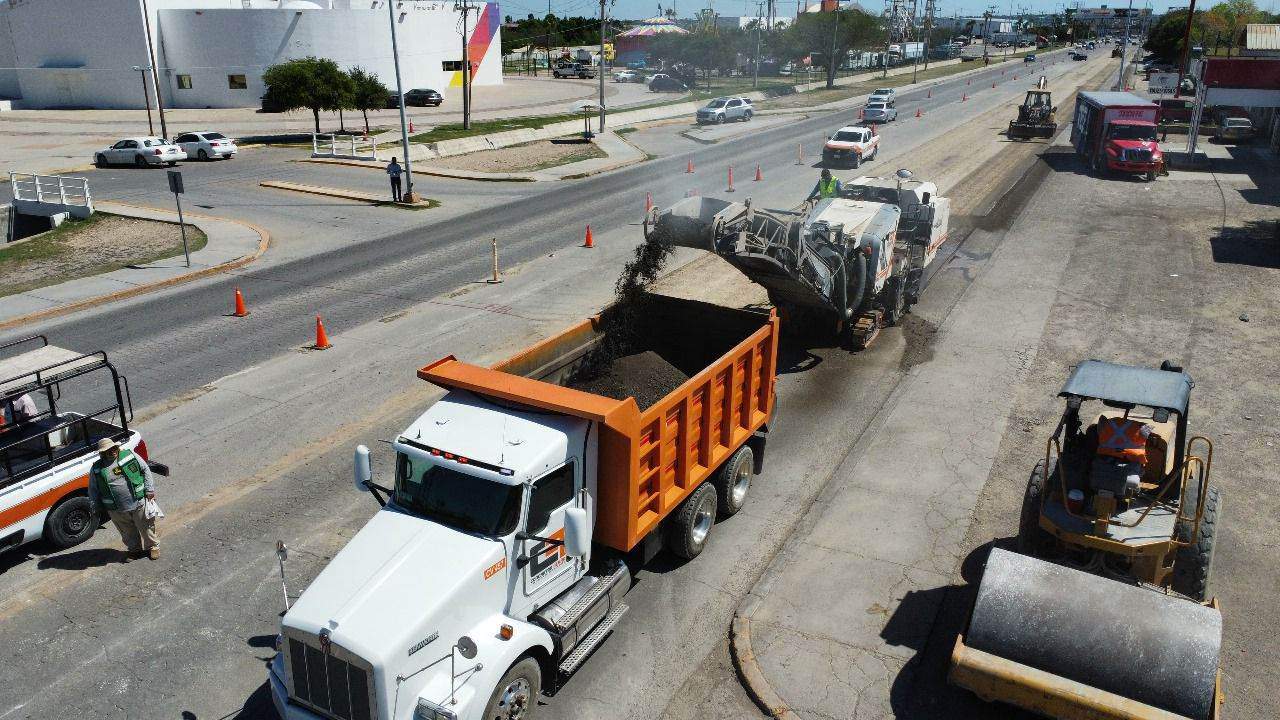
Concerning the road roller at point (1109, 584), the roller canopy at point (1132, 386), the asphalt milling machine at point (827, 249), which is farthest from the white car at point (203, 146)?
the roller canopy at point (1132, 386)

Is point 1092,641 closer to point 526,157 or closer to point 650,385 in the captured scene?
point 650,385

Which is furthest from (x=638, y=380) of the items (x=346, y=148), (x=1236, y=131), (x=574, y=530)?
(x=1236, y=131)

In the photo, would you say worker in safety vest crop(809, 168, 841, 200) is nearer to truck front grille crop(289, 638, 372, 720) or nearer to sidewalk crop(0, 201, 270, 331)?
sidewalk crop(0, 201, 270, 331)

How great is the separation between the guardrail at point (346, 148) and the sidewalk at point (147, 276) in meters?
14.5

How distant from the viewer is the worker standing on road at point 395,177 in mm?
33125

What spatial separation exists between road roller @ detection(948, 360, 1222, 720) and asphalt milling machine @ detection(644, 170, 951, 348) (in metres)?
6.12

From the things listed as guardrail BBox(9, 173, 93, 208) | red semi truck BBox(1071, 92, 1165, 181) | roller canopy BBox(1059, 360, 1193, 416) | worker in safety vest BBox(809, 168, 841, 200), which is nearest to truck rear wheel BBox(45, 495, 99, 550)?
roller canopy BBox(1059, 360, 1193, 416)

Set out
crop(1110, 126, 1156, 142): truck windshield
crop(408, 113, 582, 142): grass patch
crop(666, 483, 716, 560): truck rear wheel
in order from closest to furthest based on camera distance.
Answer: crop(666, 483, 716, 560): truck rear wheel, crop(1110, 126, 1156, 142): truck windshield, crop(408, 113, 582, 142): grass patch

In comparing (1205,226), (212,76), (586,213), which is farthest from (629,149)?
(212,76)

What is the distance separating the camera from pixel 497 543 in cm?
743

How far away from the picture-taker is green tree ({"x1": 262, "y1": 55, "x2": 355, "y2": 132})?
4497 cm

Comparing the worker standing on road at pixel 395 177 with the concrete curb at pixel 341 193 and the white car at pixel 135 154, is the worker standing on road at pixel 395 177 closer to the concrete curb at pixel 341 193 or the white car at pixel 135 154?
the concrete curb at pixel 341 193

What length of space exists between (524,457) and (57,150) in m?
50.4

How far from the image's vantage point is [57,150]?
4672 cm
